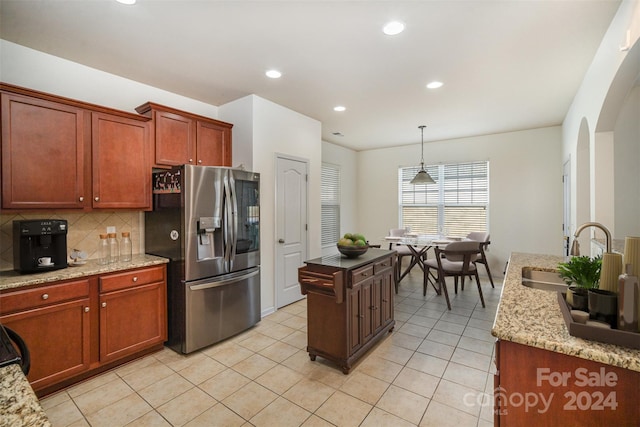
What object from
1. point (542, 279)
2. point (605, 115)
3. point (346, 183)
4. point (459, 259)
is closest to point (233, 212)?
point (542, 279)

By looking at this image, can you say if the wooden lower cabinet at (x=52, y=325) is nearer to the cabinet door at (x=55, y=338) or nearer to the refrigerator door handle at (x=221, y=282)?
the cabinet door at (x=55, y=338)

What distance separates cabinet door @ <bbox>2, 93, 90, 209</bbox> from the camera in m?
2.17

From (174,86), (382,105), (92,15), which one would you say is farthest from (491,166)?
(92,15)

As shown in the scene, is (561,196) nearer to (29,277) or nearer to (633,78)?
(633,78)

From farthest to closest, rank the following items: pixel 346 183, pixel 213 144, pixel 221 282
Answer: pixel 346 183
pixel 213 144
pixel 221 282

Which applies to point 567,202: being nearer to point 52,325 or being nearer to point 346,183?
point 346,183

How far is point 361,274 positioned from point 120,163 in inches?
97.7

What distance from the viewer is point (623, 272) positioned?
1140mm

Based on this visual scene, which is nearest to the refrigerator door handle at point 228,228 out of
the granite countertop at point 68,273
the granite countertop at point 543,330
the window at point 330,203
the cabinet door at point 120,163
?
the granite countertop at point 68,273

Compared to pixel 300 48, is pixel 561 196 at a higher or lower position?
lower

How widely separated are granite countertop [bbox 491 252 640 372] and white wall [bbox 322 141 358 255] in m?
4.58

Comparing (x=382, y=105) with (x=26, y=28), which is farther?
(x=382, y=105)

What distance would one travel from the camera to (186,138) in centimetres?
329

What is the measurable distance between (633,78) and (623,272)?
1874mm
